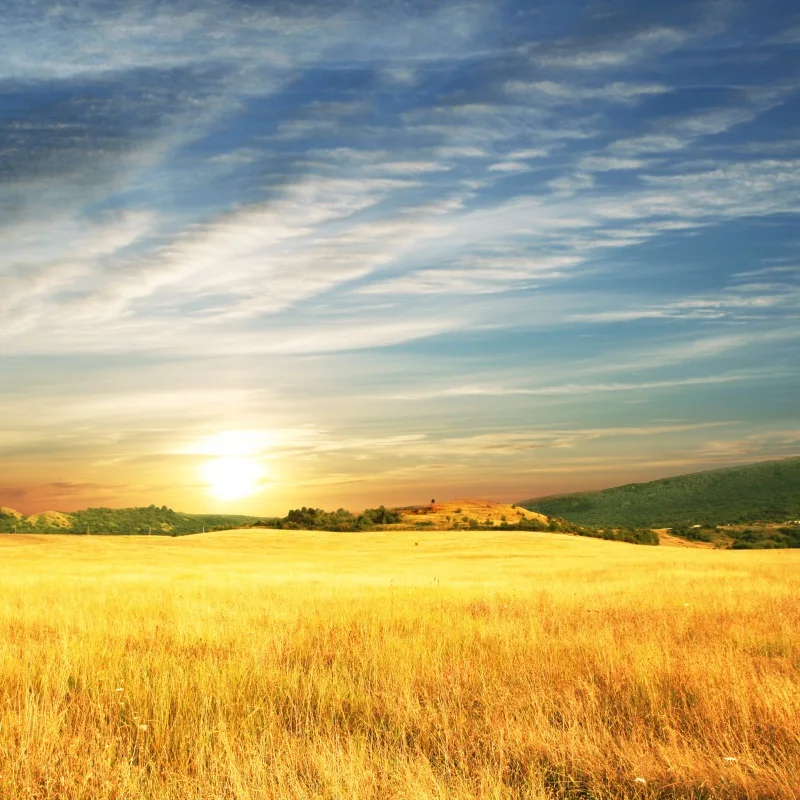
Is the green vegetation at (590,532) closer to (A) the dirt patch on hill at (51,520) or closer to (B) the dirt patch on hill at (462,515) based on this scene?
(B) the dirt patch on hill at (462,515)

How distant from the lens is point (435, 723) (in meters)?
6.96

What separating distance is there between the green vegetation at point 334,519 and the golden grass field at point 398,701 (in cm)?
6388

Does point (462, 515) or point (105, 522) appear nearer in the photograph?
point (462, 515)

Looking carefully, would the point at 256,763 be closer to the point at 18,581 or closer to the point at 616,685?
the point at 616,685

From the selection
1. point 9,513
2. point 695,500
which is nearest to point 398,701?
point 9,513

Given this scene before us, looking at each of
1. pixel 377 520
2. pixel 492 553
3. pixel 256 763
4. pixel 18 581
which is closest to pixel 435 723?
pixel 256 763

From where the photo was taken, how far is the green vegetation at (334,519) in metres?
79.6

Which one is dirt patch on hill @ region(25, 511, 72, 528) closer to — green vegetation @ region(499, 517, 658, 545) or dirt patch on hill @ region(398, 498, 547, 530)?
dirt patch on hill @ region(398, 498, 547, 530)

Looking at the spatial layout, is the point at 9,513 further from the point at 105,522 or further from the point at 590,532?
the point at 590,532

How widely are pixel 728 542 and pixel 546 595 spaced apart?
70.0m

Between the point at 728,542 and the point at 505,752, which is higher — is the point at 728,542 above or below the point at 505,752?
below

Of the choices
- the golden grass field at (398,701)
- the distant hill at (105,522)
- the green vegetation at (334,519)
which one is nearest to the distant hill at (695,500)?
the green vegetation at (334,519)

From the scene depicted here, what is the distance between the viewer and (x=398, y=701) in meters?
7.66

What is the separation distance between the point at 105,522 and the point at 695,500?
380 feet
